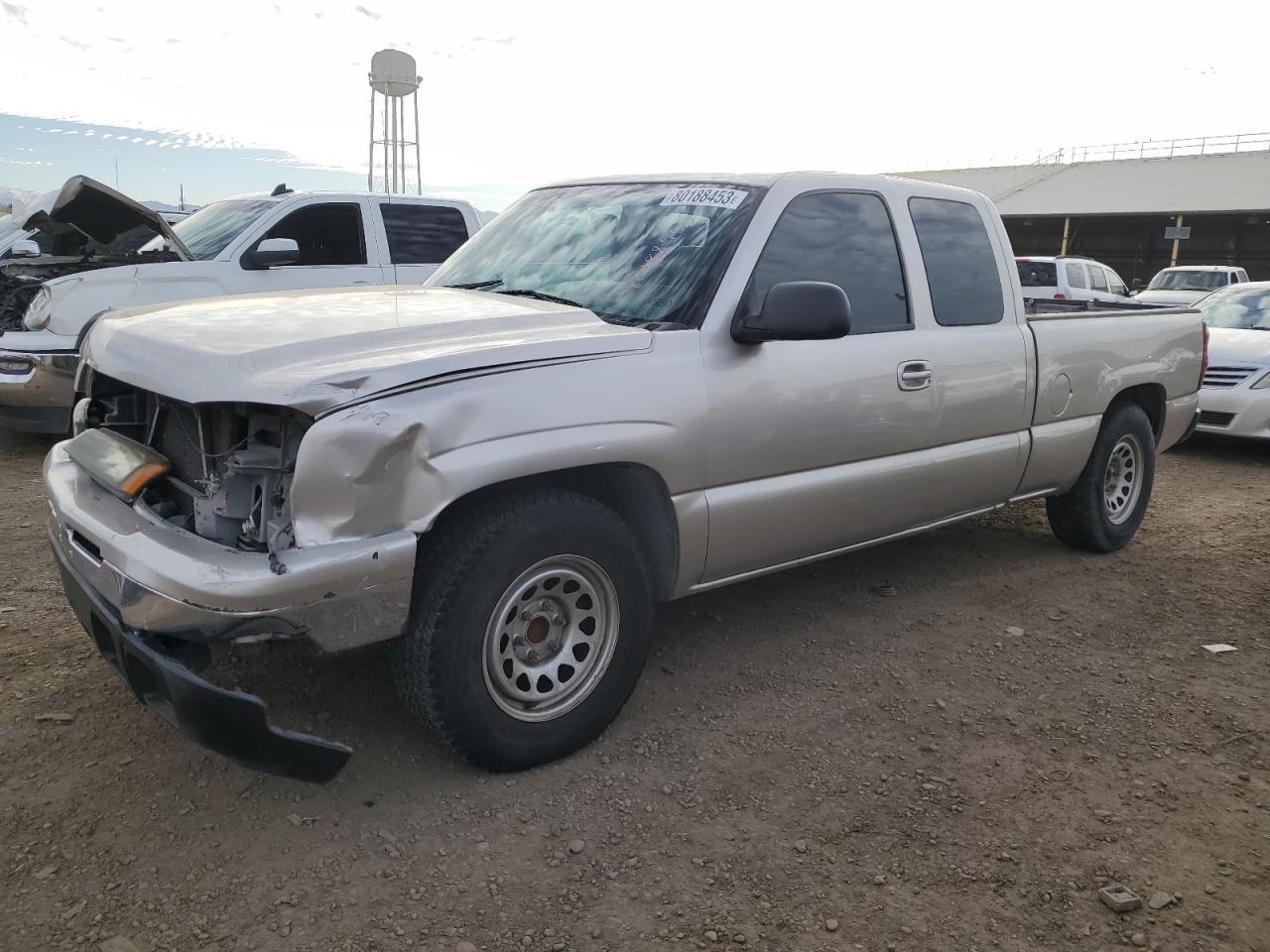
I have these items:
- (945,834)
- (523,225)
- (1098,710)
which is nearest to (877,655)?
(1098,710)

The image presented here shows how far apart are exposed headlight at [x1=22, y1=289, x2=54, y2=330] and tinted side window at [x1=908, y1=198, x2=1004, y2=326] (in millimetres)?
6185

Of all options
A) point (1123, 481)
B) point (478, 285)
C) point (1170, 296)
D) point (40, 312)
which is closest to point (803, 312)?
point (478, 285)

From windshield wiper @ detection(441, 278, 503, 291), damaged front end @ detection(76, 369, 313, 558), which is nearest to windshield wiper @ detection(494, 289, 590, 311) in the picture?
windshield wiper @ detection(441, 278, 503, 291)

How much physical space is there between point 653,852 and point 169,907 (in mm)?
1259

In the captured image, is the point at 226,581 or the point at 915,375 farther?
the point at 915,375

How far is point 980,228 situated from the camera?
480 centimetres

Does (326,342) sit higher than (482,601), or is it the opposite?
(326,342)

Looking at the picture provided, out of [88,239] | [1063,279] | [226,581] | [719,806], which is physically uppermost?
[88,239]

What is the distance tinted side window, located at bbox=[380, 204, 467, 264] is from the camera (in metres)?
8.70

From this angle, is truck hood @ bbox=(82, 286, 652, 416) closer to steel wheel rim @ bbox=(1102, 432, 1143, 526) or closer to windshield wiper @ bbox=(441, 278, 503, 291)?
windshield wiper @ bbox=(441, 278, 503, 291)

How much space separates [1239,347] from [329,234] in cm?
814

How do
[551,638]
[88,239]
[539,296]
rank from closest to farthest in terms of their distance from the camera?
1. [551,638]
2. [539,296]
3. [88,239]

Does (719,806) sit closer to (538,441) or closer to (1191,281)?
(538,441)

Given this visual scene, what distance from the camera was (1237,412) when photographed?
8961 millimetres
